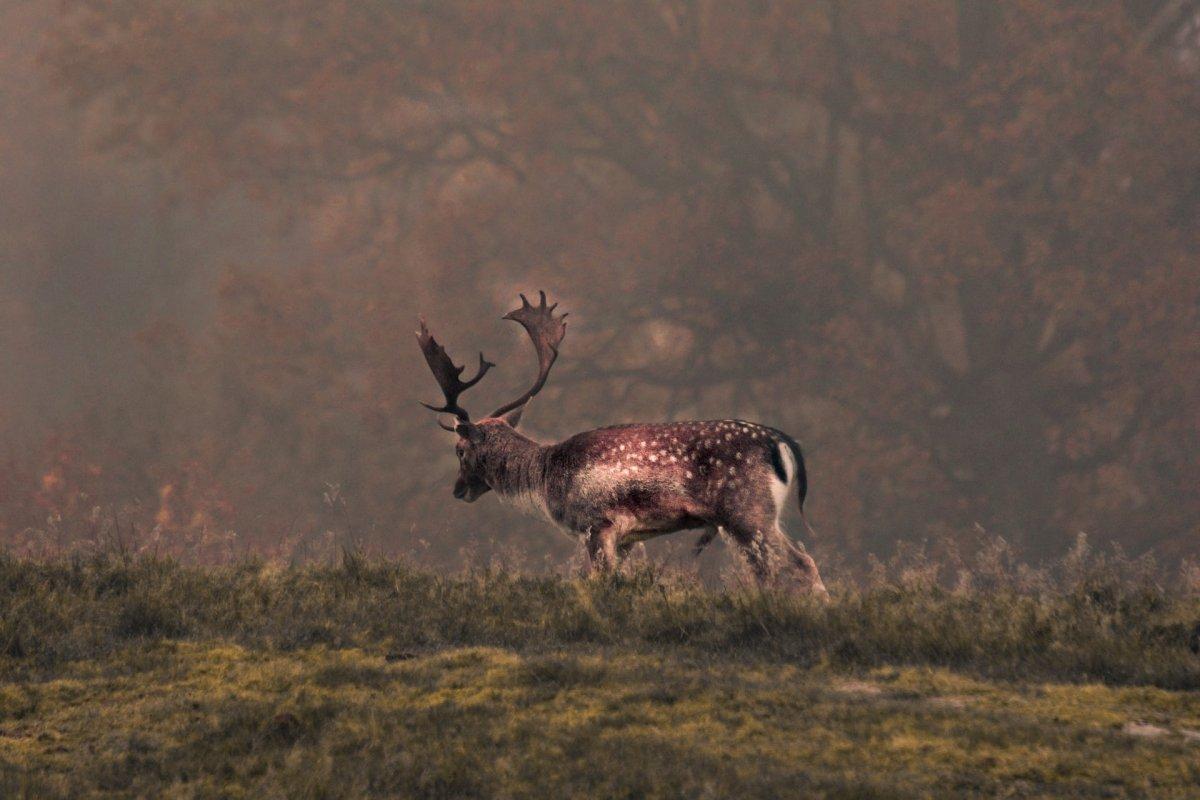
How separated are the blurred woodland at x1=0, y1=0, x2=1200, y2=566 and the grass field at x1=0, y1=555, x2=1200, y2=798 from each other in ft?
46.4

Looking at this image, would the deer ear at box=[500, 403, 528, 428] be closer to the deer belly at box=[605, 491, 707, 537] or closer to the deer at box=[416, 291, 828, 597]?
the deer at box=[416, 291, 828, 597]

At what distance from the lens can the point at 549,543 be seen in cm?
2381

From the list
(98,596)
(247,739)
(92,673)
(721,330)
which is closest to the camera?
(247,739)

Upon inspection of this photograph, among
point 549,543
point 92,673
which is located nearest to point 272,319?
point 549,543

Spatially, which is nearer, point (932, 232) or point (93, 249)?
point (932, 232)

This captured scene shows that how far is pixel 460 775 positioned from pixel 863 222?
70.3 feet

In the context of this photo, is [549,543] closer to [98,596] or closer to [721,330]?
[721,330]

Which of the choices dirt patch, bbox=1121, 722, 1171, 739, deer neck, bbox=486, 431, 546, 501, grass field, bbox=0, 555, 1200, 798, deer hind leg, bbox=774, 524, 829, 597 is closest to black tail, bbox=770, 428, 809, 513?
deer hind leg, bbox=774, 524, 829, 597

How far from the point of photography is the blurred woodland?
21.6m

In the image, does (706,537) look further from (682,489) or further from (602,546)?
(602,546)

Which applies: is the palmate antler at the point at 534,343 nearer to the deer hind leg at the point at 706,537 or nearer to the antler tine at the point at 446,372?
the antler tine at the point at 446,372

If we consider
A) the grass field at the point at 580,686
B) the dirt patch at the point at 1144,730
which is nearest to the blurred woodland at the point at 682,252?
the grass field at the point at 580,686

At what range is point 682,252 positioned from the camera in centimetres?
2384

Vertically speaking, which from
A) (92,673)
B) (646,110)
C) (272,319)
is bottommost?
(92,673)
